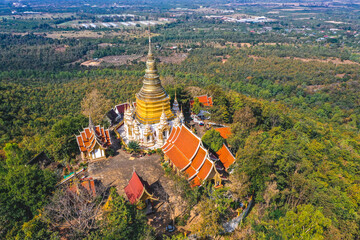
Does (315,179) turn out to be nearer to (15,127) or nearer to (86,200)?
(86,200)

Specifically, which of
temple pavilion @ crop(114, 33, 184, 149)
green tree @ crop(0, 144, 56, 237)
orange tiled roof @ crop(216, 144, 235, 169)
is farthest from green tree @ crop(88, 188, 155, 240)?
temple pavilion @ crop(114, 33, 184, 149)

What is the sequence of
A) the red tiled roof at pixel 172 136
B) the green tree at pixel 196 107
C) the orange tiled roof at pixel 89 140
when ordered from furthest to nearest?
the green tree at pixel 196 107, the red tiled roof at pixel 172 136, the orange tiled roof at pixel 89 140

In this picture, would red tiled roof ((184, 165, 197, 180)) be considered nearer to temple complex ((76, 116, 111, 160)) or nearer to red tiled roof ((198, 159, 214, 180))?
red tiled roof ((198, 159, 214, 180))

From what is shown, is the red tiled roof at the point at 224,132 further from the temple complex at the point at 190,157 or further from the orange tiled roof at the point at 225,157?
the temple complex at the point at 190,157

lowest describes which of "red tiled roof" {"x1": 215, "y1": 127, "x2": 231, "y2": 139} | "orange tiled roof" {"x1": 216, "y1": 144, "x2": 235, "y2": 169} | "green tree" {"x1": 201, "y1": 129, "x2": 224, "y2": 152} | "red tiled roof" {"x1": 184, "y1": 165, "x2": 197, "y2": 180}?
"red tiled roof" {"x1": 215, "y1": 127, "x2": 231, "y2": 139}

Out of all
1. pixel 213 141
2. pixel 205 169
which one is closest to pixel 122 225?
pixel 205 169

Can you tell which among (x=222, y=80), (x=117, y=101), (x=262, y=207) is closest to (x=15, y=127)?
(x=117, y=101)

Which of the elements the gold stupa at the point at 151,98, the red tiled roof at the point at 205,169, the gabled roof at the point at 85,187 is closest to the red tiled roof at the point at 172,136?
the gold stupa at the point at 151,98
